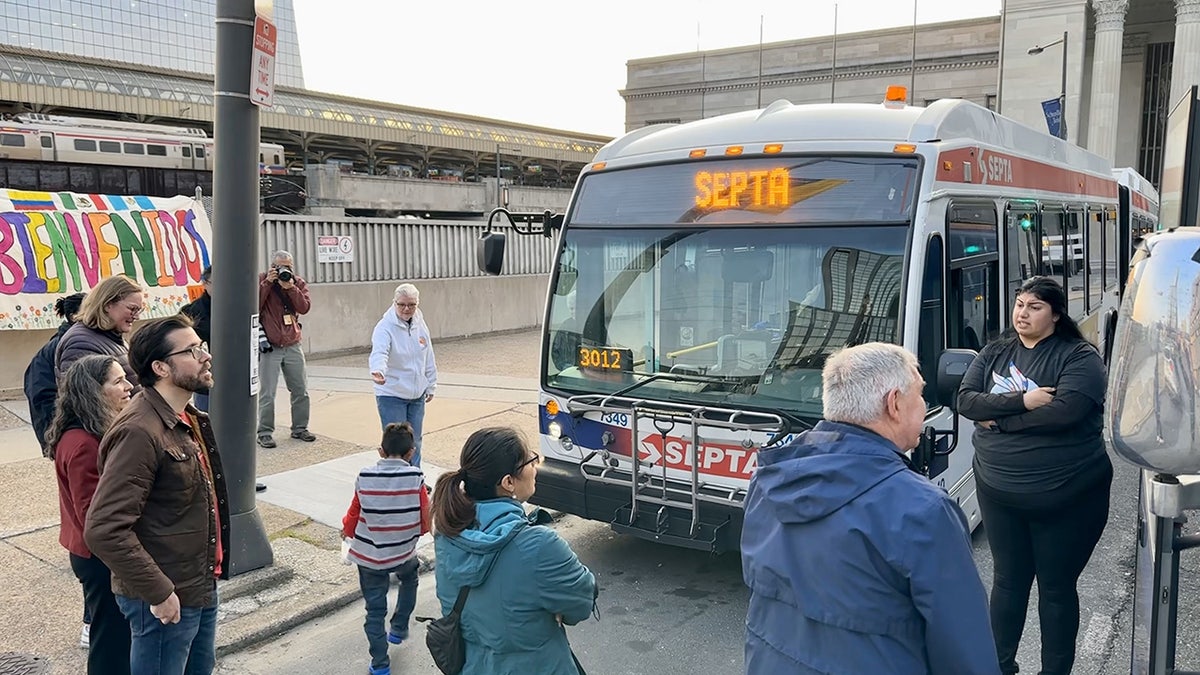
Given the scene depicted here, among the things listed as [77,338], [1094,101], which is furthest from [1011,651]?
[1094,101]

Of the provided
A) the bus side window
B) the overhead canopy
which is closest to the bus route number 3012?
the bus side window

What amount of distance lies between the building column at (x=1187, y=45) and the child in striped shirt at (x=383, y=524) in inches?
1617

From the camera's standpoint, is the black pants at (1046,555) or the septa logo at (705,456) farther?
the septa logo at (705,456)

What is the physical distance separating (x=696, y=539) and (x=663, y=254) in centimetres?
167

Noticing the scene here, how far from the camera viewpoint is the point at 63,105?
41.6 meters

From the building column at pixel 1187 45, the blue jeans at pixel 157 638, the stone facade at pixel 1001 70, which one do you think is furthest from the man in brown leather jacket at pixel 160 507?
the building column at pixel 1187 45

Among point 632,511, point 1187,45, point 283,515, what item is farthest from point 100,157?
point 1187,45

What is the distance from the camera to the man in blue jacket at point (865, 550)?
186 cm

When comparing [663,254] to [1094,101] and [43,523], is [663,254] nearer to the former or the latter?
[43,523]

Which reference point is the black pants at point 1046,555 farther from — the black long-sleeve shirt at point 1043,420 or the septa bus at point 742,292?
the septa bus at point 742,292

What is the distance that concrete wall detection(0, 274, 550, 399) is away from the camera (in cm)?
954

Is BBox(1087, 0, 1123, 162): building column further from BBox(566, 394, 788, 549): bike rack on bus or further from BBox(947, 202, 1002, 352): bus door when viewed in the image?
BBox(566, 394, 788, 549): bike rack on bus

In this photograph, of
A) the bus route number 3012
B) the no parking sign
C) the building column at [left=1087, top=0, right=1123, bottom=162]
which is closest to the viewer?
the bus route number 3012

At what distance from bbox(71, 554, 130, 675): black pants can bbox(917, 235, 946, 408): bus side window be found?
3914 millimetres
